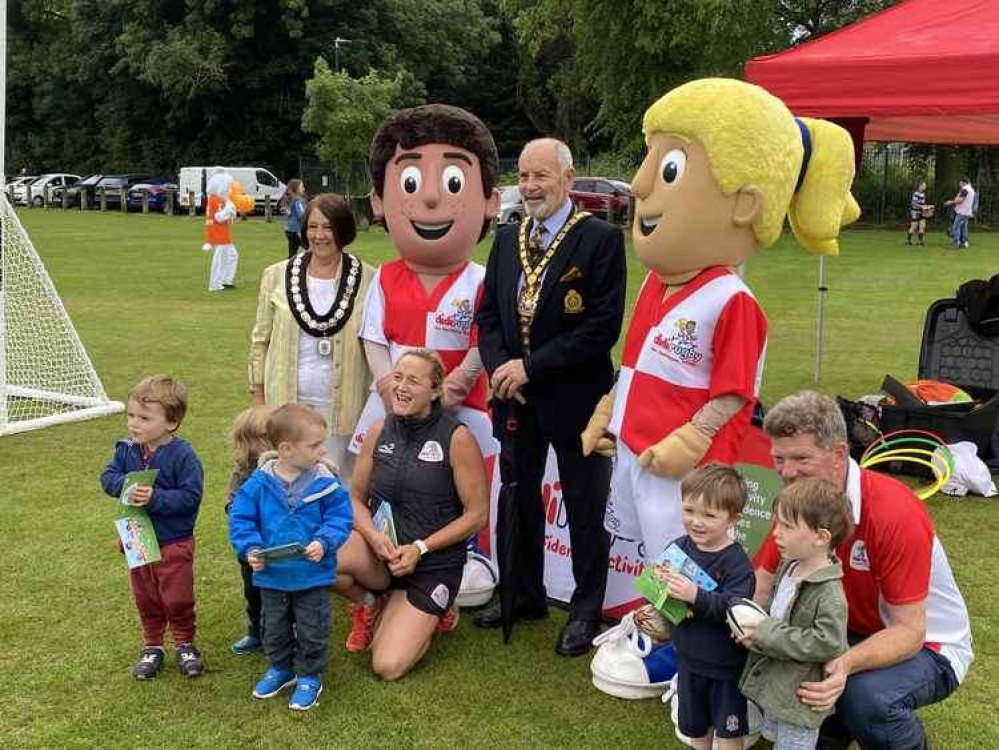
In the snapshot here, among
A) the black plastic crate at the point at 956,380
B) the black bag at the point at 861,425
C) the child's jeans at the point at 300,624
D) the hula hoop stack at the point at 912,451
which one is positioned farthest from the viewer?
the black bag at the point at 861,425

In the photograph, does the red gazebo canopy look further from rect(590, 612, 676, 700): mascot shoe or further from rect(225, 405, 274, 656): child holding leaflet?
rect(225, 405, 274, 656): child holding leaflet

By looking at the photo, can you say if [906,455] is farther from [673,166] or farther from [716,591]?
[716,591]

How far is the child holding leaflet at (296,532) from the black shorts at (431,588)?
0.46 metres

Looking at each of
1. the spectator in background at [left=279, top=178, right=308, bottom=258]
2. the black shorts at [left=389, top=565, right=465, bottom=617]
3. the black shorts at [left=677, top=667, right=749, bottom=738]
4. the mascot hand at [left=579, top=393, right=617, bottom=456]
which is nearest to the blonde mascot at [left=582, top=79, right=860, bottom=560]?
the mascot hand at [left=579, top=393, right=617, bottom=456]

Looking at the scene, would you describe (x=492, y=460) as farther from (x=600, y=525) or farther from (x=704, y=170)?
(x=704, y=170)

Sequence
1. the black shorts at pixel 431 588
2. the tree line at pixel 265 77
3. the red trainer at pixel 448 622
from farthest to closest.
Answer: the tree line at pixel 265 77, the red trainer at pixel 448 622, the black shorts at pixel 431 588

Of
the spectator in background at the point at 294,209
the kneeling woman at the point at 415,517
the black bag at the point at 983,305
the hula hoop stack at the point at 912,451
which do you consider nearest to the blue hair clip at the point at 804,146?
the kneeling woman at the point at 415,517

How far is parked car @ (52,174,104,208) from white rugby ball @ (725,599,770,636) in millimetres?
37672

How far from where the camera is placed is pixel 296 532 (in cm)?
343

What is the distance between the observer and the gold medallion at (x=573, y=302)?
383 centimetres

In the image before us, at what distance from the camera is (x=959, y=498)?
596 centimetres

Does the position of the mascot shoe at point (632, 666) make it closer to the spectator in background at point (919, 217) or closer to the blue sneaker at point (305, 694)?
the blue sneaker at point (305, 694)

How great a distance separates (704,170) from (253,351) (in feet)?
6.98

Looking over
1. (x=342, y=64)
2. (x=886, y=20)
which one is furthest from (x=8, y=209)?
(x=342, y=64)
